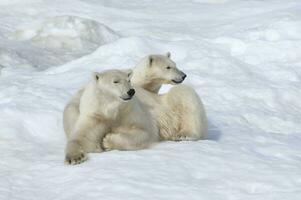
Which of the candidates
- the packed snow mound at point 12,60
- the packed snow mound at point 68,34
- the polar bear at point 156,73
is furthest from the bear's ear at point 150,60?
the packed snow mound at point 68,34

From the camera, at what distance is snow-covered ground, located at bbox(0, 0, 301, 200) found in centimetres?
501

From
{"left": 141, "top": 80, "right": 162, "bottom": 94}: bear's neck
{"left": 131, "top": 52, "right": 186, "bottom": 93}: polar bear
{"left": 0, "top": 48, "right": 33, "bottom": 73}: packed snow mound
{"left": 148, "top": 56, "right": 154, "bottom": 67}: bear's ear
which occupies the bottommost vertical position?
{"left": 0, "top": 48, "right": 33, "bottom": 73}: packed snow mound

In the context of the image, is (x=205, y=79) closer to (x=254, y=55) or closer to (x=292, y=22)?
(x=254, y=55)

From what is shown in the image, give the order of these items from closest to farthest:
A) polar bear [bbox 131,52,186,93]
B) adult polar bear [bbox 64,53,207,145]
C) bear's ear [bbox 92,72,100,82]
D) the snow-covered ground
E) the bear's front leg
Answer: the snow-covered ground → the bear's front leg → bear's ear [bbox 92,72,100,82] → adult polar bear [bbox 64,53,207,145] → polar bear [bbox 131,52,186,93]

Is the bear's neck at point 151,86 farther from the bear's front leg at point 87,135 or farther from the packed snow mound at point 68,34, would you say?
the packed snow mound at point 68,34

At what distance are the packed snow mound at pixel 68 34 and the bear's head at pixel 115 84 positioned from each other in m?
7.49

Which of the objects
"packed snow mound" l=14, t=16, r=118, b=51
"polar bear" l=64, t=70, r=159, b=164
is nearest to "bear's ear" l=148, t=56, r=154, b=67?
"polar bear" l=64, t=70, r=159, b=164

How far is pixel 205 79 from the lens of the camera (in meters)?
10.0

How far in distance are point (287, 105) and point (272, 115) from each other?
0.82 meters

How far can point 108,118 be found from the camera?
5.95 meters

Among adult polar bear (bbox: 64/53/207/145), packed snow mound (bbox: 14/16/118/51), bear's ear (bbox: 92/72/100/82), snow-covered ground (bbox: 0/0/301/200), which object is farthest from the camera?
packed snow mound (bbox: 14/16/118/51)

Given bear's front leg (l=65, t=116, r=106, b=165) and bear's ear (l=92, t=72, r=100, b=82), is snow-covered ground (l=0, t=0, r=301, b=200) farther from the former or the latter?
bear's ear (l=92, t=72, r=100, b=82)

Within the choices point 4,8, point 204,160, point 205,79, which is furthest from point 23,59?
point 204,160

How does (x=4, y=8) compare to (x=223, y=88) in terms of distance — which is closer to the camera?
(x=223, y=88)
